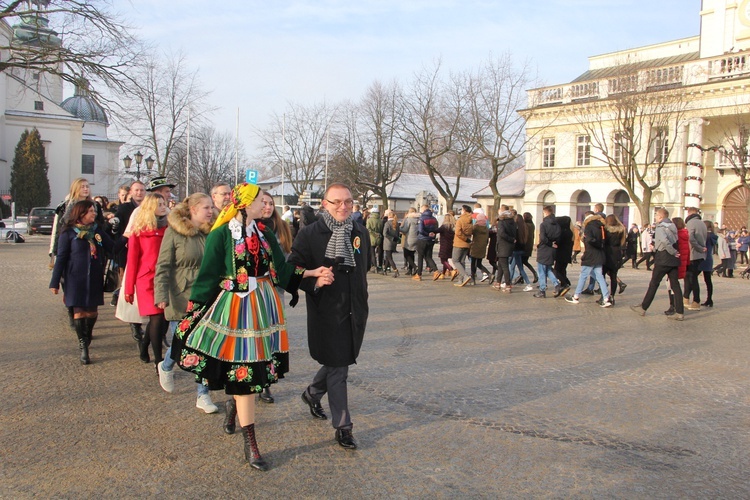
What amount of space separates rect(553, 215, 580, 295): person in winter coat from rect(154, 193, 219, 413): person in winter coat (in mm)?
9115

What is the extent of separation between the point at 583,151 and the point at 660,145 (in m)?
6.18

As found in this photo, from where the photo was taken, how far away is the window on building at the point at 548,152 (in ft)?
135

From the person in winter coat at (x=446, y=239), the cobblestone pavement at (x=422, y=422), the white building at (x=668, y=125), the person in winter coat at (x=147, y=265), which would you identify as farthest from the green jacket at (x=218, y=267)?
the white building at (x=668, y=125)

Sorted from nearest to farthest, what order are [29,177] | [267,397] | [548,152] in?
[267,397] < [548,152] < [29,177]

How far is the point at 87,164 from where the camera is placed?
74688mm

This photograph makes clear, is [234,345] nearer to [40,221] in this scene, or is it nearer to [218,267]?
[218,267]

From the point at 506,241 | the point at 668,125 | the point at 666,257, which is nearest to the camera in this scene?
the point at 666,257

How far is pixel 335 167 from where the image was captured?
171ft

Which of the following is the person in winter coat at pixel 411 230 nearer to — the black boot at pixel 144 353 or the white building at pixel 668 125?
the black boot at pixel 144 353

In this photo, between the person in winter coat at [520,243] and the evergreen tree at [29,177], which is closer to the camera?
the person in winter coat at [520,243]

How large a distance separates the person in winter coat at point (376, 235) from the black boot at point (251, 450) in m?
13.0

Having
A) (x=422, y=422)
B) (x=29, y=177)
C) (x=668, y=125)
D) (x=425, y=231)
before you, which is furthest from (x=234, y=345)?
(x=29, y=177)

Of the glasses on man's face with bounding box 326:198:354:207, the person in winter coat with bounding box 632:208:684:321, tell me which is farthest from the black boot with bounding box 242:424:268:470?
the person in winter coat with bounding box 632:208:684:321

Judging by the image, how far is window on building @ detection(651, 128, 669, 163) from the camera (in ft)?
108
